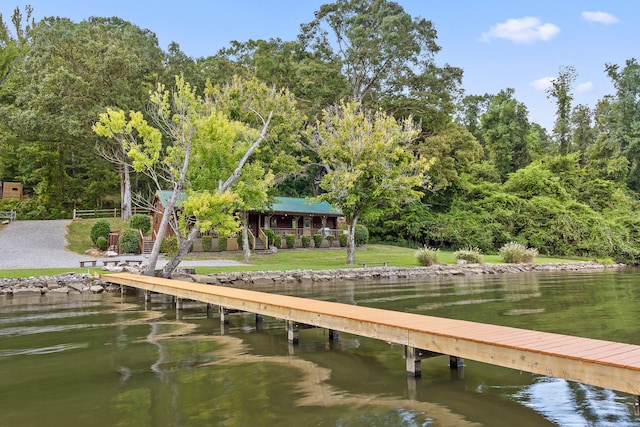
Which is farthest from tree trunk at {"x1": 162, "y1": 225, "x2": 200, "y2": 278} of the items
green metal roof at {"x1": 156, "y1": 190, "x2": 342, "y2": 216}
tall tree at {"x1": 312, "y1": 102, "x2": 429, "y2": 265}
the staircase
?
green metal roof at {"x1": 156, "y1": 190, "x2": 342, "y2": 216}

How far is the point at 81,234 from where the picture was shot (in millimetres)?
34625

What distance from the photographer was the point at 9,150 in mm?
44438

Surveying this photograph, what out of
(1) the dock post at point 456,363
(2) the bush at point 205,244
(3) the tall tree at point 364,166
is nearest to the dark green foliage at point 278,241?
(2) the bush at point 205,244

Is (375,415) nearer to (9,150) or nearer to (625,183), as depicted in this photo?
(9,150)

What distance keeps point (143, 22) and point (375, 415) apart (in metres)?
60.8

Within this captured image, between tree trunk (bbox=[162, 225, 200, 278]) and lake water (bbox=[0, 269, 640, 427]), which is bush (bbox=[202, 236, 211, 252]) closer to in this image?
tree trunk (bbox=[162, 225, 200, 278])

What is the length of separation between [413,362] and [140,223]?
2889 centimetres

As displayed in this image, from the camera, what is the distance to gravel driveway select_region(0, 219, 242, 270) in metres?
24.3

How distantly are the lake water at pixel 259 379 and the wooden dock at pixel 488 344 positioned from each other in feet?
1.55

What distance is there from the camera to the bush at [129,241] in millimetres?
29188

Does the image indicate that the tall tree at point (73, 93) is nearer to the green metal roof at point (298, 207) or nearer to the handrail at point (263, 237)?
the handrail at point (263, 237)

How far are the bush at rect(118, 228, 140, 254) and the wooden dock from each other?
2236 centimetres

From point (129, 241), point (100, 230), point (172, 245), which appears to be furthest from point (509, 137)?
point (172, 245)

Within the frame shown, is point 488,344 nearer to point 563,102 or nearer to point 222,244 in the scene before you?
point 222,244
